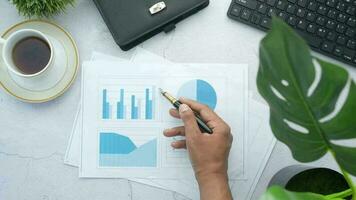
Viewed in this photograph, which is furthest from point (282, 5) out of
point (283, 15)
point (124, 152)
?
point (124, 152)

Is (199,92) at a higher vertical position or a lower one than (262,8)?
lower

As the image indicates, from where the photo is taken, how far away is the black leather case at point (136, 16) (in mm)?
729

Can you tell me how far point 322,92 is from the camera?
41 cm

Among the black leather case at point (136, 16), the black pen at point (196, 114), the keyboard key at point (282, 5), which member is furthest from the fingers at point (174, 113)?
the keyboard key at point (282, 5)

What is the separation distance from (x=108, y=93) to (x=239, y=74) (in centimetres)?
21

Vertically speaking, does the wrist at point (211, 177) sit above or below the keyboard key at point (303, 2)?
below

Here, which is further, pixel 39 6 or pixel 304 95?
pixel 39 6

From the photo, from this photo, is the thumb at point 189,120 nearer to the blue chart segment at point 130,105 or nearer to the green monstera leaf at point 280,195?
the blue chart segment at point 130,105

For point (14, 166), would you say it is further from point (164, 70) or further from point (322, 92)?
point (322, 92)

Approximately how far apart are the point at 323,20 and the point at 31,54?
1.51 feet

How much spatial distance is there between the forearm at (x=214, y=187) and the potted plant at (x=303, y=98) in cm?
21

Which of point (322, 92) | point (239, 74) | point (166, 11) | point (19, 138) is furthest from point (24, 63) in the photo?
point (322, 92)

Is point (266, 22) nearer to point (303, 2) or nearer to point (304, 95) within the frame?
point (303, 2)

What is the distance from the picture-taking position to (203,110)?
0.70m
